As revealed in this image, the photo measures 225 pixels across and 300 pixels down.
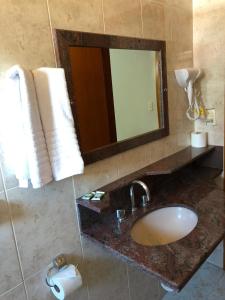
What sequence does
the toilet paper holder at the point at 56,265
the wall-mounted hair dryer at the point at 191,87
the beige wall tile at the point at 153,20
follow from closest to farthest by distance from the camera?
the toilet paper holder at the point at 56,265
the beige wall tile at the point at 153,20
the wall-mounted hair dryer at the point at 191,87

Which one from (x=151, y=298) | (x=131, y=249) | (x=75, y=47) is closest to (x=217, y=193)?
(x=131, y=249)

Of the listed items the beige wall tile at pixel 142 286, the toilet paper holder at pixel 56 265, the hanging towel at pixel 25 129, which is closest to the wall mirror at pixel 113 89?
the hanging towel at pixel 25 129

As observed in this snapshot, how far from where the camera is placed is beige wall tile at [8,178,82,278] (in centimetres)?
104

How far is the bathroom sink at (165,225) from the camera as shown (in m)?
1.36

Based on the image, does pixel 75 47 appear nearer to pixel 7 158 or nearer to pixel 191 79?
pixel 7 158

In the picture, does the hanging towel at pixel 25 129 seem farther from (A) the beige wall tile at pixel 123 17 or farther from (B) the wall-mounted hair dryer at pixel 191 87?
(B) the wall-mounted hair dryer at pixel 191 87

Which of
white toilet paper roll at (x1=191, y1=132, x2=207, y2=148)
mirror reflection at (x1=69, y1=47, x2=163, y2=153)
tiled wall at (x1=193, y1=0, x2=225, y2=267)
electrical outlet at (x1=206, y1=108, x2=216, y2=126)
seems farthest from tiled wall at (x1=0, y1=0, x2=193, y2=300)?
electrical outlet at (x1=206, y1=108, x2=216, y2=126)

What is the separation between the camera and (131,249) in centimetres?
110

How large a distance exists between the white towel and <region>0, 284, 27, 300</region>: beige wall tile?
0.49 metres

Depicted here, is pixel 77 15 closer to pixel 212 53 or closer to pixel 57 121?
pixel 57 121

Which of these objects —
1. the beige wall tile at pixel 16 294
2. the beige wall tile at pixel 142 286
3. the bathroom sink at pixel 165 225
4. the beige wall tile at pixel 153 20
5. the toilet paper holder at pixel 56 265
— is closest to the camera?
the beige wall tile at pixel 16 294

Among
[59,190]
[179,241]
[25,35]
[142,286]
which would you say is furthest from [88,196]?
[142,286]

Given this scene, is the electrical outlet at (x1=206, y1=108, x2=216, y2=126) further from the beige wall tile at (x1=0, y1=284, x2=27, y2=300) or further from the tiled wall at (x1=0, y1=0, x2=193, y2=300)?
the beige wall tile at (x1=0, y1=284, x2=27, y2=300)

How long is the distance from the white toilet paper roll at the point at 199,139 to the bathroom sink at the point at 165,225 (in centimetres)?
67
